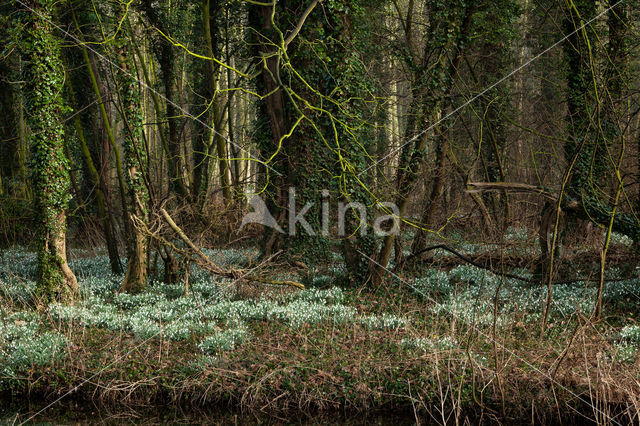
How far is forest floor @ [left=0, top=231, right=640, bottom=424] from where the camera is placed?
6.66m

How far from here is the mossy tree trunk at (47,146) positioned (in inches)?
366

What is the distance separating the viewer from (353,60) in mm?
10586

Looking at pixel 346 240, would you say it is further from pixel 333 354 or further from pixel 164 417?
pixel 164 417

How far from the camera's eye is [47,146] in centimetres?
949

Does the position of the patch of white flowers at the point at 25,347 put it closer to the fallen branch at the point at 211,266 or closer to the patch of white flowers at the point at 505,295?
the fallen branch at the point at 211,266

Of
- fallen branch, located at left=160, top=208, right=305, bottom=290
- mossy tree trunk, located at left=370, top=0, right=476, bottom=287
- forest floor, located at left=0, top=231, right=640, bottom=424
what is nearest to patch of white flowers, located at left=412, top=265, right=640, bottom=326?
forest floor, located at left=0, top=231, right=640, bottom=424

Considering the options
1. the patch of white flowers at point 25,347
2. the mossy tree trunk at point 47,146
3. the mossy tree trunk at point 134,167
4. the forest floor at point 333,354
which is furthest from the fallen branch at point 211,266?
the patch of white flowers at point 25,347

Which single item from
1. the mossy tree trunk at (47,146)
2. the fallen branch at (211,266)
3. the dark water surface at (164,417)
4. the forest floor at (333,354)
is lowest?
the dark water surface at (164,417)

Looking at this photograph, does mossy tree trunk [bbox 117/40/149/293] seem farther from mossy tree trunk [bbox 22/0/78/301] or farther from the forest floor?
mossy tree trunk [bbox 22/0/78/301]

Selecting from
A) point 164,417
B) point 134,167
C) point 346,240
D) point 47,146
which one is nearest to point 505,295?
point 346,240

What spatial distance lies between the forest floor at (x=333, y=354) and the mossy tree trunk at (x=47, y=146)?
0.62 meters

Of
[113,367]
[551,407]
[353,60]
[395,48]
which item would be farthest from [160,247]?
[551,407]

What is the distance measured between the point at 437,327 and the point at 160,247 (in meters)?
5.32

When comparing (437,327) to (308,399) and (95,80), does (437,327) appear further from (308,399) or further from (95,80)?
(95,80)
